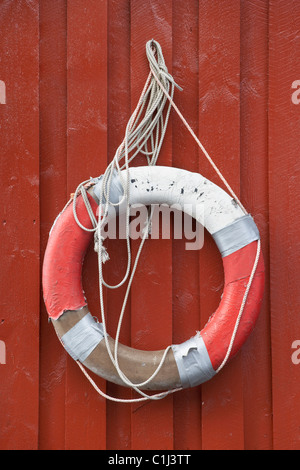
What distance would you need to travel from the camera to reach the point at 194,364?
1504 mm

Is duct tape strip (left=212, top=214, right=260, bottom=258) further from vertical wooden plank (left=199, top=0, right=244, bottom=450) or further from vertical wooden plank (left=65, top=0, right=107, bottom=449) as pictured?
vertical wooden plank (left=65, top=0, right=107, bottom=449)

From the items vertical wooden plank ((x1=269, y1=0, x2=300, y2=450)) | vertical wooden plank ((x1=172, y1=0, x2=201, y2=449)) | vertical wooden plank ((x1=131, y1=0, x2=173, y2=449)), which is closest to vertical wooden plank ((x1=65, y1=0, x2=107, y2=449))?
vertical wooden plank ((x1=131, y1=0, x2=173, y2=449))

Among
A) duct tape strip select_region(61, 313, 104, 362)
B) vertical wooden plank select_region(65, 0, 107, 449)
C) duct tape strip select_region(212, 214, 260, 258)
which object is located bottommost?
duct tape strip select_region(61, 313, 104, 362)

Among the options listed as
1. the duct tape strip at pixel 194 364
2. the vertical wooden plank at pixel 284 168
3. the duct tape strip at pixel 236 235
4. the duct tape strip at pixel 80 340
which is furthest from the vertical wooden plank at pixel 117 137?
the vertical wooden plank at pixel 284 168

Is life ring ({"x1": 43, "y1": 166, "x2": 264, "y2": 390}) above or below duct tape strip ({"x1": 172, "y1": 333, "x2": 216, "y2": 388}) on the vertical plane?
above

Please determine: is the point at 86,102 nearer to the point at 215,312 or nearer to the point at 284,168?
the point at 284,168

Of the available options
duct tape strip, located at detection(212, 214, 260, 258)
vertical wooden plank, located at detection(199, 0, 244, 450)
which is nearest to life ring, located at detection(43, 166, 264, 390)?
duct tape strip, located at detection(212, 214, 260, 258)

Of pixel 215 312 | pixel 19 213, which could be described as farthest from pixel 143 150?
pixel 215 312

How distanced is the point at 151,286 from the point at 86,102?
2.30 ft

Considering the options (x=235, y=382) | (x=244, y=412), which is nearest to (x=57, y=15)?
(x=235, y=382)

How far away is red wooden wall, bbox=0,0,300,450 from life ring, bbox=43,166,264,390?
0.12 meters

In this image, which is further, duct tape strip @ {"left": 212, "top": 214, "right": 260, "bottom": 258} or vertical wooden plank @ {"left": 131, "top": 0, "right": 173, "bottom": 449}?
vertical wooden plank @ {"left": 131, "top": 0, "right": 173, "bottom": 449}

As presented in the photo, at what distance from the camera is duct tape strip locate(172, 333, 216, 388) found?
1.50 meters

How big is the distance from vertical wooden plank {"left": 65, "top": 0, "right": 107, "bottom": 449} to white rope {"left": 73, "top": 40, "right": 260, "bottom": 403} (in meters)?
0.07
